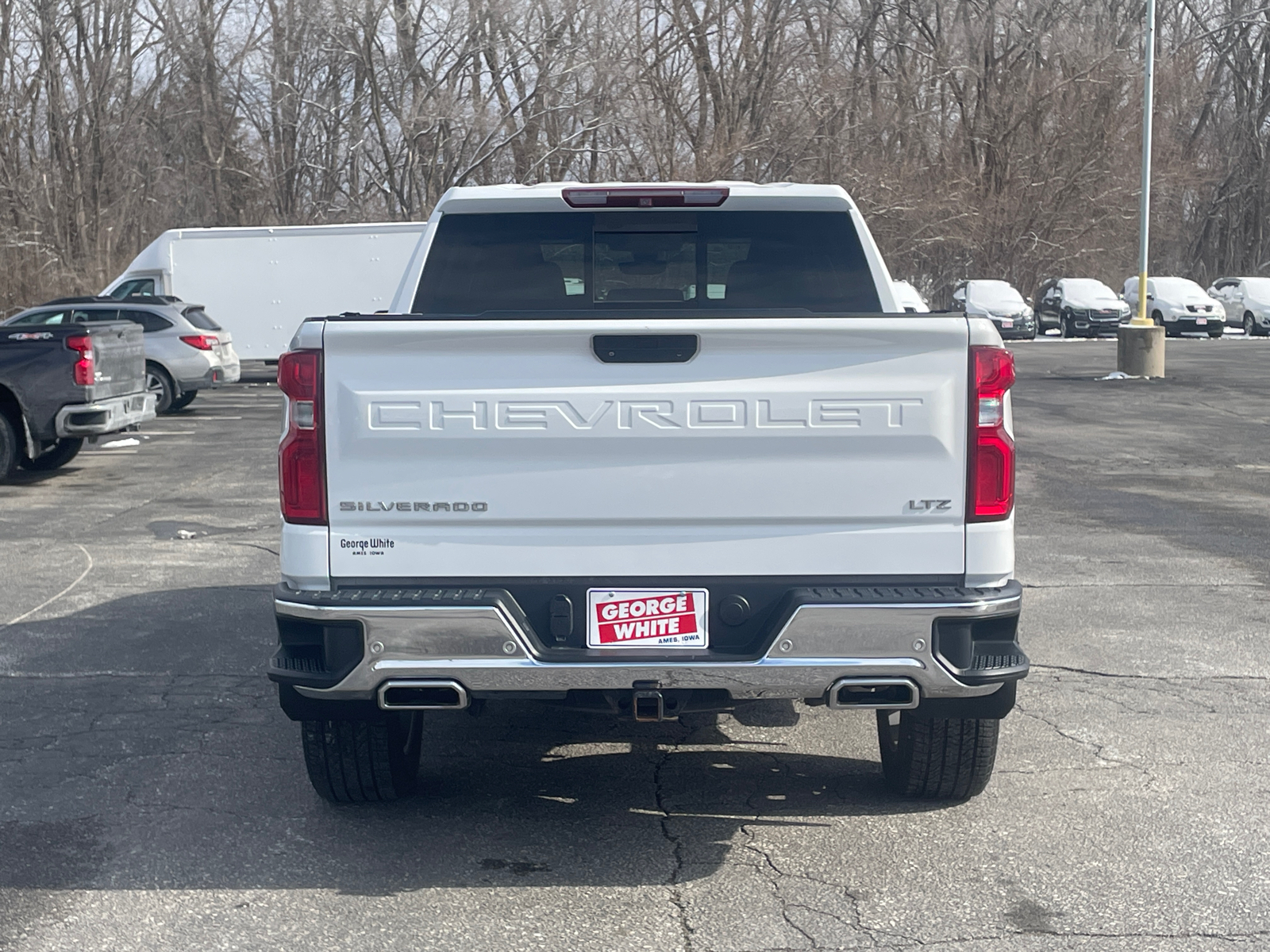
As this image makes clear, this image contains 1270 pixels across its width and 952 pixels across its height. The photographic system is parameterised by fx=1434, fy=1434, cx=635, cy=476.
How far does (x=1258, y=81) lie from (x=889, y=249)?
19.5 metres

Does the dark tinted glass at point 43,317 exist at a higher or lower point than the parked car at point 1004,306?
higher

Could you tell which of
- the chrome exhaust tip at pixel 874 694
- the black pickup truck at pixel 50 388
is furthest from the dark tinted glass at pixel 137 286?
the chrome exhaust tip at pixel 874 694

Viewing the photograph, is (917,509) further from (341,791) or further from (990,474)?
(341,791)

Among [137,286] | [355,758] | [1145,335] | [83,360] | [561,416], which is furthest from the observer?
[137,286]

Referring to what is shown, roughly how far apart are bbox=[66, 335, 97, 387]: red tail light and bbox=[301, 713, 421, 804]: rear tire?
9.82 meters

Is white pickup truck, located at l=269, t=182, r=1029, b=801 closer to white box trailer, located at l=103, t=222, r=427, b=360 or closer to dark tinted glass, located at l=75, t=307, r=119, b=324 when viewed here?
dark tinted glass, located at l=75, t=307, r=119, b=324

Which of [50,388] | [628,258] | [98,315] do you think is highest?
[628,258]

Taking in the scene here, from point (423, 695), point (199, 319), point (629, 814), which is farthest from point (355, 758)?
point (199, 319)

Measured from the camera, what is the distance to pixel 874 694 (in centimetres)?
414

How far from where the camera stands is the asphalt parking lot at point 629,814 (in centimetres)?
396

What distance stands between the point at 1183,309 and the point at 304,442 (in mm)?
37282

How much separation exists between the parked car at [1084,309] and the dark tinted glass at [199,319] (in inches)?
960

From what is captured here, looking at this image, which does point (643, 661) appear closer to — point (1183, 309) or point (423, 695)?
point (423, 695)

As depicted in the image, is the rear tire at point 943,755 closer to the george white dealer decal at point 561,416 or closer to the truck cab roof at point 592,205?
the george white dealer decal at point 561,416
